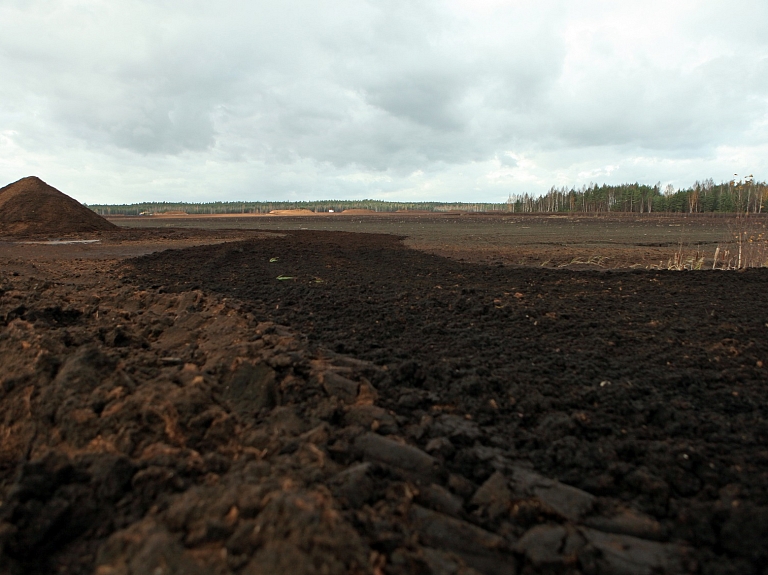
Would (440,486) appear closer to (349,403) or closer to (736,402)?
(349,403)

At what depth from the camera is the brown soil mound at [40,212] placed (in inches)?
1027

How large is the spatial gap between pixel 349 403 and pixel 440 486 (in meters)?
1.12

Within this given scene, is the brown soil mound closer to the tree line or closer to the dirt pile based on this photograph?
the dirt pile

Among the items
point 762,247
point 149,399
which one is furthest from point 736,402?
point 762,247

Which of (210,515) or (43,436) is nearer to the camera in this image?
(210,515)

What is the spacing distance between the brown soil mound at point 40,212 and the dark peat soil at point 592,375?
2260 centimetres

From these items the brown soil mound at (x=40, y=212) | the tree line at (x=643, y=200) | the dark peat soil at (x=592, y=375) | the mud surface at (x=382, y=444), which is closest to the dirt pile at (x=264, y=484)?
the mud surface at (x=382, y=444)

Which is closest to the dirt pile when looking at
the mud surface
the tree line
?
the mud surface

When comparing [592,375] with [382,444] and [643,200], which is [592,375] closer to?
[382,444]

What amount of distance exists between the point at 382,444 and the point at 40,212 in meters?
31.9

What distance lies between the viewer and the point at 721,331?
5496mm

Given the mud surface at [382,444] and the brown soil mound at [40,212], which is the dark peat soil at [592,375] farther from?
the brown soil mound at [40,212]

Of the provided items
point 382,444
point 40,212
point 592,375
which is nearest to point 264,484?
point 382,444

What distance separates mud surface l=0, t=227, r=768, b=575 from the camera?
2.01m
